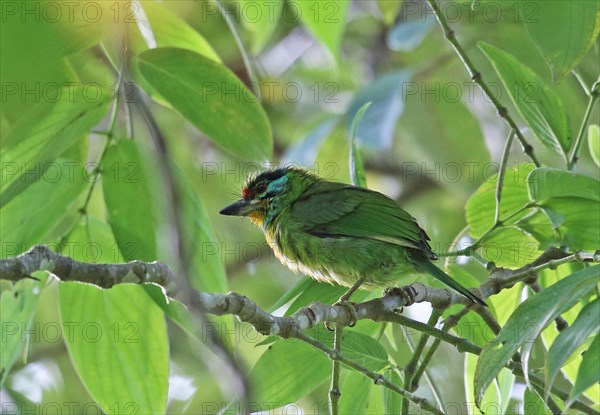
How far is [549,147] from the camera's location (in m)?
2.87

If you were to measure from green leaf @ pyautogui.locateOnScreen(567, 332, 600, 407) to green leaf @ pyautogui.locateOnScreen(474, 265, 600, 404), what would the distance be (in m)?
0.13

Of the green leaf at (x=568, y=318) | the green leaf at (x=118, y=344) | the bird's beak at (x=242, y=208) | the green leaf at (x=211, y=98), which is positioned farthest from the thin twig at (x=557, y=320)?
the bird's beak at (x=242, y=208)

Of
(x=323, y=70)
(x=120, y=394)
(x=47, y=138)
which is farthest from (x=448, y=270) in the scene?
(x=323, y=70)

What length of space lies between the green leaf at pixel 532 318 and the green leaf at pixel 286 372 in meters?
0.71

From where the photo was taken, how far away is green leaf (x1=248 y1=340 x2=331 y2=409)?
2.57m

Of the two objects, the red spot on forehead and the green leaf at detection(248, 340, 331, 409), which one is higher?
the red spot on forehead

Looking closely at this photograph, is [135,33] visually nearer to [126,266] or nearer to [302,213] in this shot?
[302,213]

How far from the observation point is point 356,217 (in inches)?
135

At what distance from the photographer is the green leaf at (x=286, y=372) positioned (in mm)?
2574

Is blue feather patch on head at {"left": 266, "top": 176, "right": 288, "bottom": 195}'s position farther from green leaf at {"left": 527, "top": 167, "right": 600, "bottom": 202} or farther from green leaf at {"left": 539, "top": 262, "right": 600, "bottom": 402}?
green leaf at {"left": 527, "top": 167, "right": 600, "bottom": 202}

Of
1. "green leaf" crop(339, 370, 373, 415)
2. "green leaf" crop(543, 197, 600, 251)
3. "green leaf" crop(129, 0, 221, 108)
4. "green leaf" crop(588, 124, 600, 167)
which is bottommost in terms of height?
"green leaf" crop(339, 370, 373, 415)

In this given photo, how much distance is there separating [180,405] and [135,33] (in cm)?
324

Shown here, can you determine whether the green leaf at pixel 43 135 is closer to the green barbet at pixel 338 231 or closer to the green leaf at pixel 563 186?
the green barbet at pixel 338 231

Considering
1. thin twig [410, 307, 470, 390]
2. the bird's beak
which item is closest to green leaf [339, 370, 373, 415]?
thin twig [410, 307, 470, 390]
